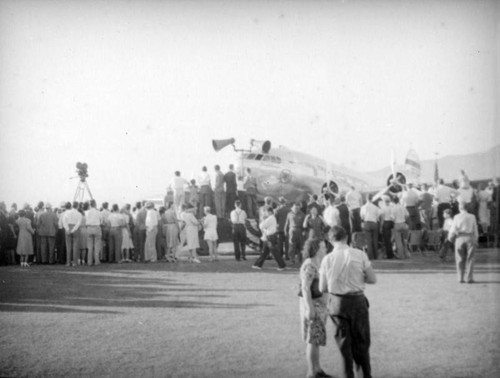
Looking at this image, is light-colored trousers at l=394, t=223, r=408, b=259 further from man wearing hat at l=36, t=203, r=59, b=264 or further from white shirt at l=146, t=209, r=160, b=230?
man wearing hat at l=36, t=203, r=59, b=264

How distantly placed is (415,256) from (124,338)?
497 inches

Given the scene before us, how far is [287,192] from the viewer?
76.8 ft

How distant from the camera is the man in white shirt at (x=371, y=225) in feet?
57.4

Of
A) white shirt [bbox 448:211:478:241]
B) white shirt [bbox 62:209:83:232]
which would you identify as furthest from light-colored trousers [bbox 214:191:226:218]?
white shirt [bbox 448:211:478:241]

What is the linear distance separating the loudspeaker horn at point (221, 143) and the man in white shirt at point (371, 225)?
7616 millimetres

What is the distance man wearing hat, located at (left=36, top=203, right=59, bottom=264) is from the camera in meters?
18.6

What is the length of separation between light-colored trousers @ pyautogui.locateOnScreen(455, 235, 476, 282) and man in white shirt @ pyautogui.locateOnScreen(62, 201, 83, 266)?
1134 centimetres

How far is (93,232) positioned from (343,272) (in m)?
13.2

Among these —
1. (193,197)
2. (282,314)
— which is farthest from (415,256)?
(282,314)

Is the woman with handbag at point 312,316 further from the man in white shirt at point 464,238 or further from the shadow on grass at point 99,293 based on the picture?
the man in white shirt at point 464,238

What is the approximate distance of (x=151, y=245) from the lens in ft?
61.7

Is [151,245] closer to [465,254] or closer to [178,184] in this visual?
[178,184]

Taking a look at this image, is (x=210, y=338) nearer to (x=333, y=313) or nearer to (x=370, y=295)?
(x=333, y=313)

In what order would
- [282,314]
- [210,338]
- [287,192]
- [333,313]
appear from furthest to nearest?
[287,192] → [282,314] → [210,338] → [333,313]
